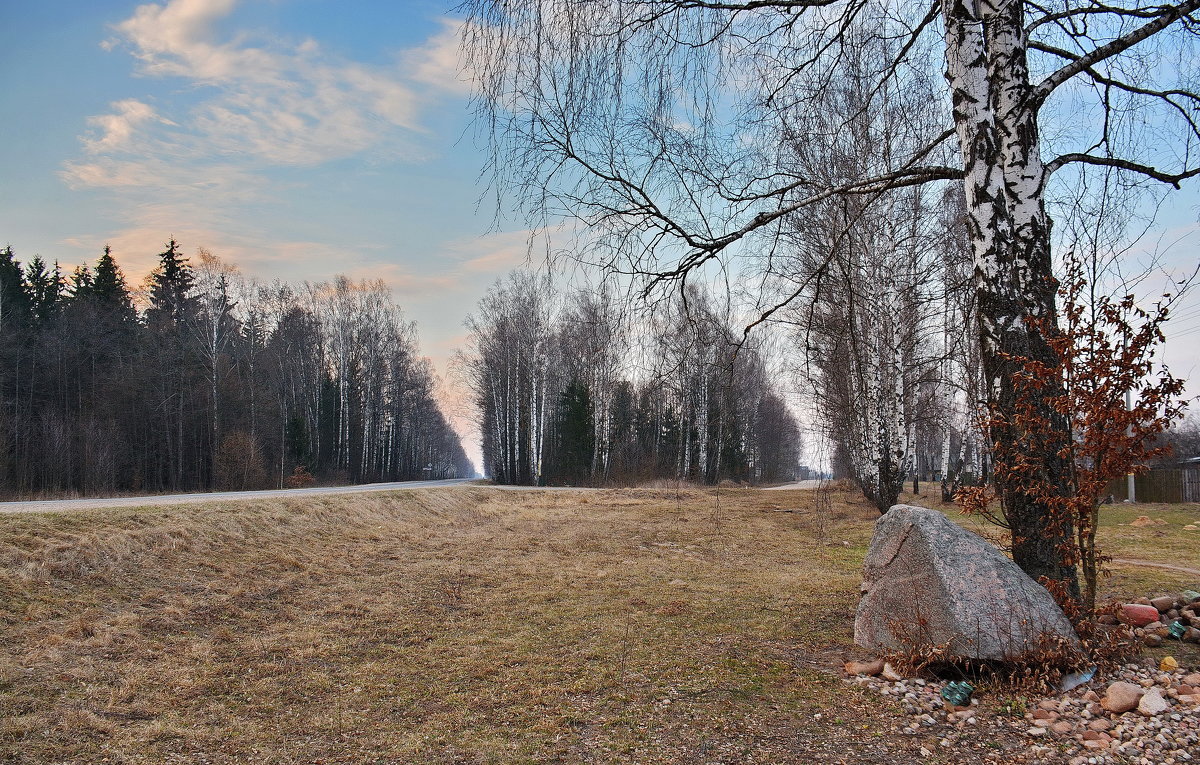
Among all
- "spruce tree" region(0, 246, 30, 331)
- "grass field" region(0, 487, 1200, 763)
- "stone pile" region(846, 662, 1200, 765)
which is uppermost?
"spruce tree" region(0, 246, 30, 331)

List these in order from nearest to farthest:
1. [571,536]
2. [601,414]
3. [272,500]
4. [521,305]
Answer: [272,500] → [571,536] → [521,305] → [601,414]

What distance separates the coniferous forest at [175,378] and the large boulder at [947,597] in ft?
81.6

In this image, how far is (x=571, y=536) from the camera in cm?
1275

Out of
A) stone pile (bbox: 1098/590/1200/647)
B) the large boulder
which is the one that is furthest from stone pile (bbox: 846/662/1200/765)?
stone pile (bbox: 1098/590/1200/647)

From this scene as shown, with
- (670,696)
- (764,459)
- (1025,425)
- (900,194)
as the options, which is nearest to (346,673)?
(670,696)

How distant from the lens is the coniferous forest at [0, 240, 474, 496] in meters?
25.2

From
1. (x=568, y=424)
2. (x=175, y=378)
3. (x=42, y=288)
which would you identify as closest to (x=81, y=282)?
(x=42, y=288)

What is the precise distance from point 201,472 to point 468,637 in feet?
97.8

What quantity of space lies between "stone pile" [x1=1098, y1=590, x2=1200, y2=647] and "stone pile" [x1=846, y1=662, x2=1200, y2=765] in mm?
651

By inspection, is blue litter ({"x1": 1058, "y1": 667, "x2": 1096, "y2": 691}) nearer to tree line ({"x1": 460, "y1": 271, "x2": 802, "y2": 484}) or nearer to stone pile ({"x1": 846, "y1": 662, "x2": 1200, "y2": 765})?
stone pile ({"x1": 846, "y1": 662, "x2": 1200, "y2": 765})

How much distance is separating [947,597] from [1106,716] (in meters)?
0.98

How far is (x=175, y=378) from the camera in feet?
94.3

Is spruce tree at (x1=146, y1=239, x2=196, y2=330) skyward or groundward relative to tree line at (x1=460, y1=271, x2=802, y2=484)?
skyward

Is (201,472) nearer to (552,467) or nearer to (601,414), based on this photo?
(552,467)
